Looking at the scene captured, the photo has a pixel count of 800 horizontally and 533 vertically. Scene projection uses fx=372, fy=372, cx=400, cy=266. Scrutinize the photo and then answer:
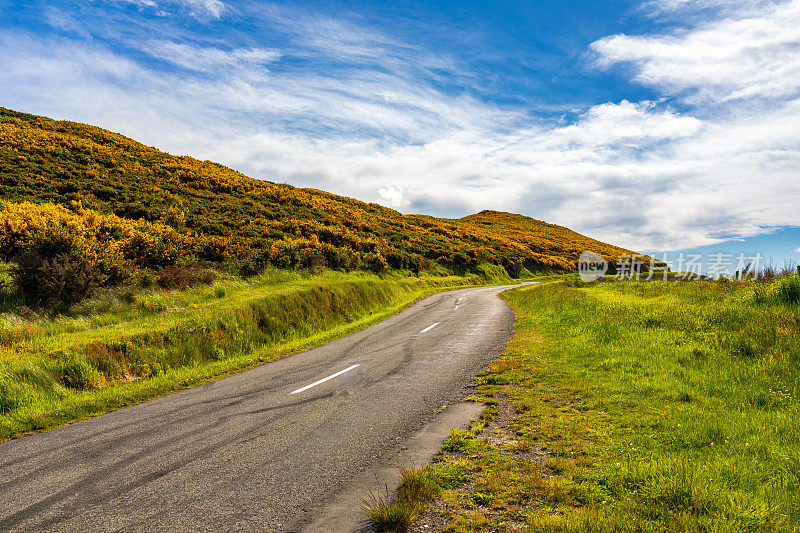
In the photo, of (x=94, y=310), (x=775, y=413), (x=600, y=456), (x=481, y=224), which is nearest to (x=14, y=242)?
(x=94, y=310)

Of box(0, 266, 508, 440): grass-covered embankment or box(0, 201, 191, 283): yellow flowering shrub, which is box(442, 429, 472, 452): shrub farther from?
box(0, 201, 191, 283): yellow flowering shrub

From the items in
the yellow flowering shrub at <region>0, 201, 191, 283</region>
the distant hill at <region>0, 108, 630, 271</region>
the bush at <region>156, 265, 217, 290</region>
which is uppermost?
the distant hill at <region>0, 108, 630, 271</region>

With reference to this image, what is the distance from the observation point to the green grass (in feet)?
10.8

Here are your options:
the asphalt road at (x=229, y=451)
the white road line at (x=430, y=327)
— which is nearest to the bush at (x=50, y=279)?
the asphalt road at (x=229, y=451)

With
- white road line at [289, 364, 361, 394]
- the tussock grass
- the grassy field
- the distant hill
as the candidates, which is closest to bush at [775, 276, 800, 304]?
the grassy field

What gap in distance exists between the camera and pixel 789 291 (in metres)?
9.94

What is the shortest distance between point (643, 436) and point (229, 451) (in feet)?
17.9

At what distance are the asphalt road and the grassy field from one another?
105 centimetres

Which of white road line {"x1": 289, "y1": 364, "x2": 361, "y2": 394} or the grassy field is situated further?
white road line {"x1": 289, "y1": 364, "x2": 361, "y2": 394}

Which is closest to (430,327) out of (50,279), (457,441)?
(457,441)

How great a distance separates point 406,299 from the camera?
26.8m

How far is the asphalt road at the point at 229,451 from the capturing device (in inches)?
149

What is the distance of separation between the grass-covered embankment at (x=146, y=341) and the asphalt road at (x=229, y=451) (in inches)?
43.5

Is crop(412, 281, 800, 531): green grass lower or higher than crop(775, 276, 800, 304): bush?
lower
